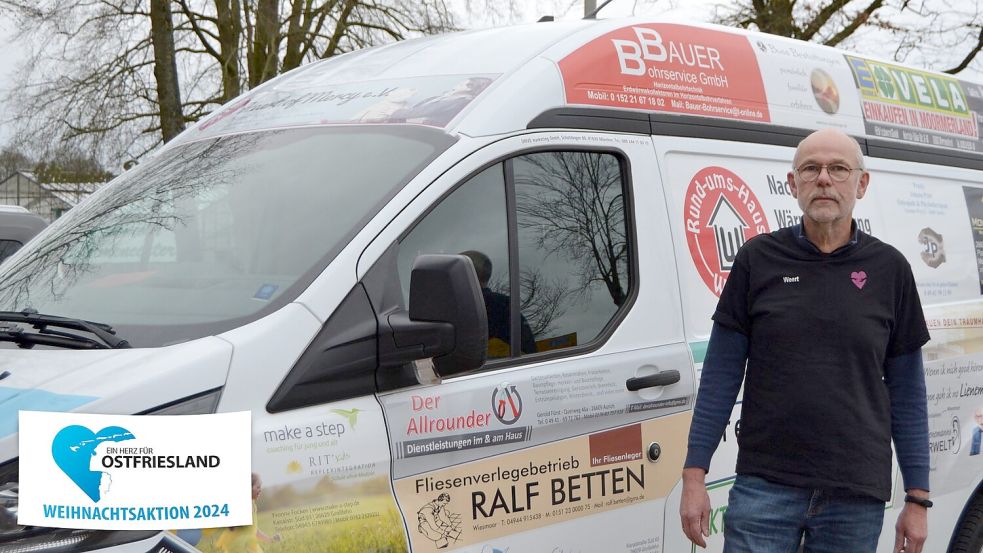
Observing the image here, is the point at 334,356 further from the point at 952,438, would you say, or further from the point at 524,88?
the point at 952,438

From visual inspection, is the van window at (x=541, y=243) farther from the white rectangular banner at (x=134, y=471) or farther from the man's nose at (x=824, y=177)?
the man's nose at (x=824, y=177)

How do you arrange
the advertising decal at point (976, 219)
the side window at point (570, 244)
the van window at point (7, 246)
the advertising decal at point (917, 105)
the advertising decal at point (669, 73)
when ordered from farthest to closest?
1. the van window at point (7, 246)
2. the advertising decal at point (976, 219)
3. the advertising decal at point (917, 105)
4. the advertising decal at point (669, 73)
5. the side window at point (570, 244)

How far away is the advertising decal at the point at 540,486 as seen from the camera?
2.90 meters

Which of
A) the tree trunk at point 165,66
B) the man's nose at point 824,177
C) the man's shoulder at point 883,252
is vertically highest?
the tree trunk at point 165,66

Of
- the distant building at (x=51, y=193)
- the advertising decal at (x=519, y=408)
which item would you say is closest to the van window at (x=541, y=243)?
the advertising decal at (x=519, y=408)

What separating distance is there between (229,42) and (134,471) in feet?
46.5

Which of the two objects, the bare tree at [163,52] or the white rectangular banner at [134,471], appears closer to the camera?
the white rectangular banner at [134,471]

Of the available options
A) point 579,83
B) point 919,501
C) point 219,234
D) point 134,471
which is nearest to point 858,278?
point 919,501

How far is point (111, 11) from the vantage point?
15078mm

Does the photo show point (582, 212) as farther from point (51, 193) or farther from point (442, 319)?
point (51, 193)

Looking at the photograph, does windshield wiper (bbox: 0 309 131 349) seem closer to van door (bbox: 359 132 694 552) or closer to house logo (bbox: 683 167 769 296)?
van door (bbox: 359 132 694 552)

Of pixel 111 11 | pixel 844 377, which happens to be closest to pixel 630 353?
pixel 844 377

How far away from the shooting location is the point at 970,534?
183 inches

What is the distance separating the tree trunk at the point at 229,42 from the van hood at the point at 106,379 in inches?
511
